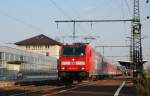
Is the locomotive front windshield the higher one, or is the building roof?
the building roof

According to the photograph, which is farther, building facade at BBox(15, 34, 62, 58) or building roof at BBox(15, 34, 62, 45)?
building roof at BBox(15, 34, 62, 45)

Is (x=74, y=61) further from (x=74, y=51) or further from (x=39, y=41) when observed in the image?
(x=39, y=41)

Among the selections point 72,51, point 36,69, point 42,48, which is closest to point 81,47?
point 72,51

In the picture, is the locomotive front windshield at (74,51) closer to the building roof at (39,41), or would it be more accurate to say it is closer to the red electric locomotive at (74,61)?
the red electric locomotive at (74,61)

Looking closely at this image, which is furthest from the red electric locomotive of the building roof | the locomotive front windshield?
the building roof

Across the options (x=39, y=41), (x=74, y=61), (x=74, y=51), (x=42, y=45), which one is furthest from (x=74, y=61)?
(x=39, y=41)

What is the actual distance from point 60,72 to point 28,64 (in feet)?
77.0

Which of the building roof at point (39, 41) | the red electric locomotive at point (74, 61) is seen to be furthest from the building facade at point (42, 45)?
the red electric locomotive at point (74, 61)

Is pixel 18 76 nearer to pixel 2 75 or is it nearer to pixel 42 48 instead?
pixel 2 75

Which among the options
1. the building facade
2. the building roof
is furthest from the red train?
the building roof

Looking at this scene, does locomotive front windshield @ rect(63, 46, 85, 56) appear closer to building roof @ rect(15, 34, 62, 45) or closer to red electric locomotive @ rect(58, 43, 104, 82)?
red electric locomotive @ rect(58, 43, 104, 82)

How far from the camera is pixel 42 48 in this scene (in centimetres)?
13200

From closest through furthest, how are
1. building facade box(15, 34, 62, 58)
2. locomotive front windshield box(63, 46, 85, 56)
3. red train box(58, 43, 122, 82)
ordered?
red train box(58, 43, 122, 82) < locomotive front windshield box(63, 46, 85, 56) < building facade box(15, 34, 62, 58)

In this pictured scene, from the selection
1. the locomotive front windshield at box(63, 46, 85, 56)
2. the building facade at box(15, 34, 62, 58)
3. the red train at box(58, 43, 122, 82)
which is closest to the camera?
the red train at box(58, 43, 122, 82)
